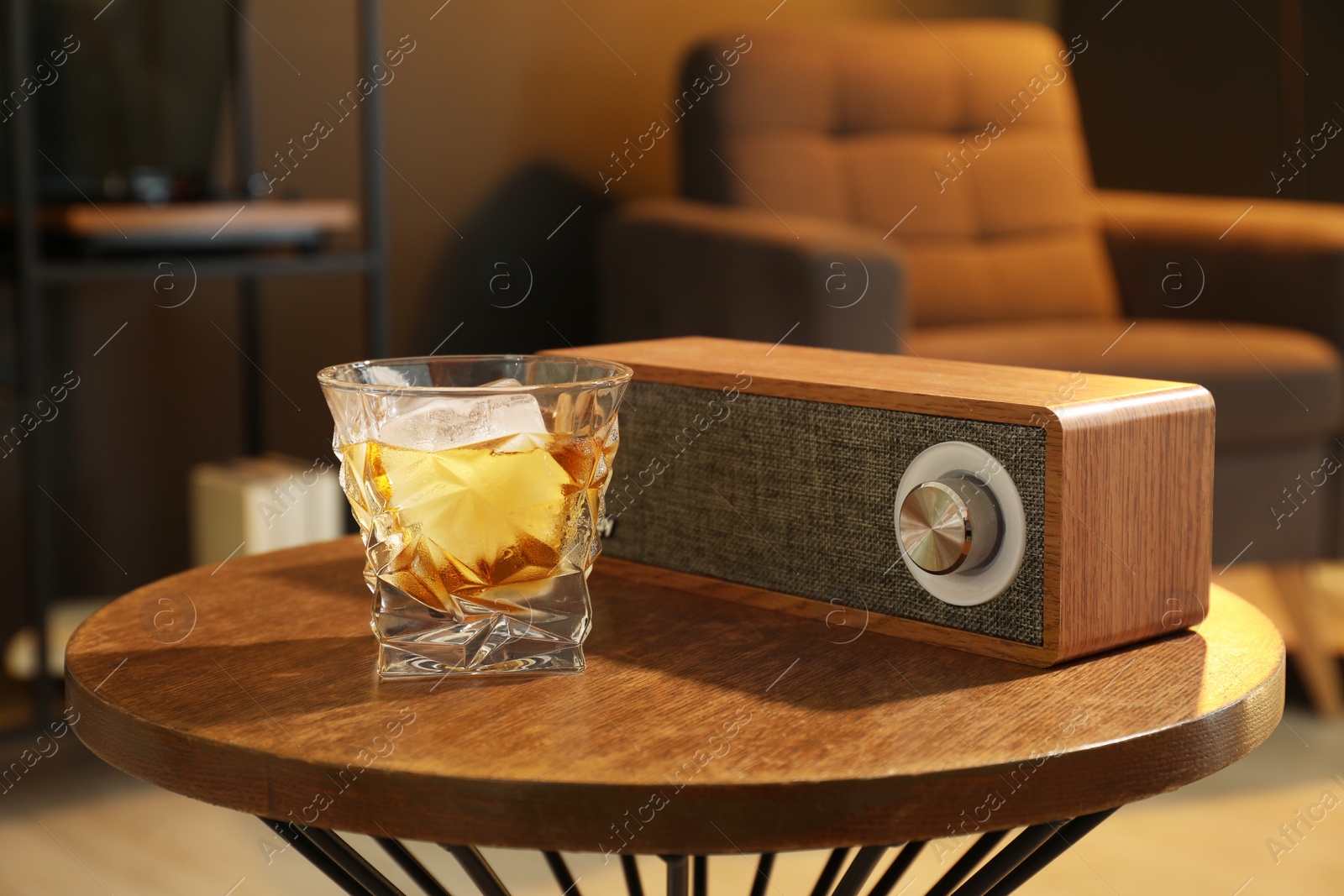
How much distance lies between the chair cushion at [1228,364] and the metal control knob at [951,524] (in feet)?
3.66

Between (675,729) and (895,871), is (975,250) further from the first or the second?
(675,729)

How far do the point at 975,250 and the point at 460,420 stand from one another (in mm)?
1890

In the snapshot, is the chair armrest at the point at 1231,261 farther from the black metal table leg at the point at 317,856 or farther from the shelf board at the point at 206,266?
the black metal table leg at the point at 317,856

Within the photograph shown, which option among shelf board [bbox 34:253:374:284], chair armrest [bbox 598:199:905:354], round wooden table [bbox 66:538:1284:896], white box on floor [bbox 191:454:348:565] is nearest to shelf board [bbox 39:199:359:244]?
shelf board [bbox 34:253:374:284]

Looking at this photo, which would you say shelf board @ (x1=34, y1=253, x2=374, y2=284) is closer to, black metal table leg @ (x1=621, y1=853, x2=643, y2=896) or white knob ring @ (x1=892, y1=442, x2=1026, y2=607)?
black metal table leg @ (x1=621, y1=853, x2=643, y2=896)

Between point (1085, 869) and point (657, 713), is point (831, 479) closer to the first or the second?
point (657, 713)

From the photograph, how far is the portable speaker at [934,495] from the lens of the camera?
2.16ft

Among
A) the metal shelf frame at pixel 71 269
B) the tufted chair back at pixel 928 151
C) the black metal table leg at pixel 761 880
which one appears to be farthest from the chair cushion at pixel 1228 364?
the black metal table leg at pixel 761 880

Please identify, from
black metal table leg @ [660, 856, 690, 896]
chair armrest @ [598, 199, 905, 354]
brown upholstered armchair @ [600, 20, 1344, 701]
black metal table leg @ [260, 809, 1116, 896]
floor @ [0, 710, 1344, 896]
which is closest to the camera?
black metal table leg @ [260, 809, 1116, 896]

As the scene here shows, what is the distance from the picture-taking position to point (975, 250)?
2389mm

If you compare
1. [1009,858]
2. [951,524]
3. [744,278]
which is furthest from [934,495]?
[744,278]

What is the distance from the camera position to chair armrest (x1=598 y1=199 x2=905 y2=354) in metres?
1.75

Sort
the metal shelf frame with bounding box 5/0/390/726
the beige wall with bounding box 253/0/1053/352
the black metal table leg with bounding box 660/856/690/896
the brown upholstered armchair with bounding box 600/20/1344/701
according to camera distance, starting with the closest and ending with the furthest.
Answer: the black metal table leg with bounding box 660/856/690/896 < the metal shelf frame with bounding box 5/0/390/726 < the brown upholstered armchair with bounding box 600/20/1344/701 < the beige wall with bounding box 253/0/1053/352

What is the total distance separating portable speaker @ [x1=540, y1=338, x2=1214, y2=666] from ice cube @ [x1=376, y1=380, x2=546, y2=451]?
0.18 meters
